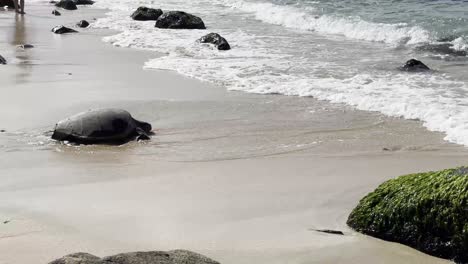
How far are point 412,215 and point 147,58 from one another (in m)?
8.75

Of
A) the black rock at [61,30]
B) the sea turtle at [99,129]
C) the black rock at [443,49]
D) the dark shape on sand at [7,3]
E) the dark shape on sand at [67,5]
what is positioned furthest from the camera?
Result: the dark shape on sand at [67,5]

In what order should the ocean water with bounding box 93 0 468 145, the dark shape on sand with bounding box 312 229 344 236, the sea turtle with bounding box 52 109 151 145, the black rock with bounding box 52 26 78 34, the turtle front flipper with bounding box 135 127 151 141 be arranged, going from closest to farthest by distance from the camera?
the dark shape on sand with bounding box 312 229 344 236 < the sea turtle with bounding box 52 109 151 145 < the turtle front flipper with bounding box 135 127 151 141 < the ocean water with bounding box 93 0 468 145 < the black rock with bounding box 52 26 78 34

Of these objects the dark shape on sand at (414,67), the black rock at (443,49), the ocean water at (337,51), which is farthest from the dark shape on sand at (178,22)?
the dark shape on sand at (414,67)

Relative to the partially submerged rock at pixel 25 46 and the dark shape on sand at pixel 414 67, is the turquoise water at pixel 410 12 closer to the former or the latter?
the dark shape on sand at pixel 414 67

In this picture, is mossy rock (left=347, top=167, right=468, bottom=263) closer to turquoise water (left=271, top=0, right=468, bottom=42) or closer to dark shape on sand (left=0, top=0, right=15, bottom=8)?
turquoise water (left=271, top=0, right=468, bottom=42)

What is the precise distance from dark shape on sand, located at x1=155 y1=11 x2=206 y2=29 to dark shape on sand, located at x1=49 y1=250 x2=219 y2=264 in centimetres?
1396

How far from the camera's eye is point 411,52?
1321 centimetres

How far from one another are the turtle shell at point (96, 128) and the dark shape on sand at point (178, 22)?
1004cm

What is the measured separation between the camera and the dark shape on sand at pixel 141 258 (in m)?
3.07

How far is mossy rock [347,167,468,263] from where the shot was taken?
4113mm

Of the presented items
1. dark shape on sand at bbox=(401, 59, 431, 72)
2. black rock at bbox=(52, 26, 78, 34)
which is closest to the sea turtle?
dark shape on sand at bbox=(401, 59, 431, 72)

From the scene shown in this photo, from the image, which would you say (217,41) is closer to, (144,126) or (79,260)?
(144,126)

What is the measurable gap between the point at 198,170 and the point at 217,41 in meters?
7.75

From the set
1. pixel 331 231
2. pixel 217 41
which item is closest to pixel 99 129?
pixel 331 231
